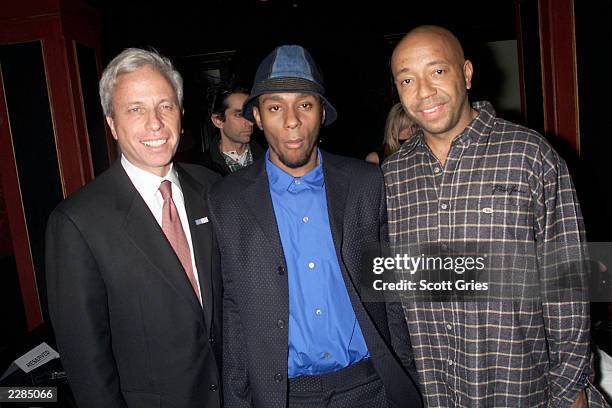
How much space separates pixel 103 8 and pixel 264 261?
16.9ft

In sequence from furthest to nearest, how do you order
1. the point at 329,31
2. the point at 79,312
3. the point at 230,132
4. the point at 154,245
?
the point at 329,31, the point at 230,132, the point at 154,245, the point at 79,312

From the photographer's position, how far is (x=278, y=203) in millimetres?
1818

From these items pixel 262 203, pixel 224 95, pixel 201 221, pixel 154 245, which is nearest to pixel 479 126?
pixel 262 203

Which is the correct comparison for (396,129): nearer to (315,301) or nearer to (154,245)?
(315,301)

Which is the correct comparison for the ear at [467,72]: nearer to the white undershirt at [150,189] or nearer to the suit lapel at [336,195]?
the suit lapel at [336,195]

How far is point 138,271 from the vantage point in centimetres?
162

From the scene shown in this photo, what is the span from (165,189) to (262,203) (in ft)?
1.23

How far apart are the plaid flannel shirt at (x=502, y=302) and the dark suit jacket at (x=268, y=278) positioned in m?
0.17

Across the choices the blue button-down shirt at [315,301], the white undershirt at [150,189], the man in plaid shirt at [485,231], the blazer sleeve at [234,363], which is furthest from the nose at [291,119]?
the blazer sleeve at [234,363]

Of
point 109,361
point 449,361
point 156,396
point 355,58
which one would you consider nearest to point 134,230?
point 109,361

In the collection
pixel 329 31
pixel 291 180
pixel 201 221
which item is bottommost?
pixel 201 221

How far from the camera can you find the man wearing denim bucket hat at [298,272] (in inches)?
67.6

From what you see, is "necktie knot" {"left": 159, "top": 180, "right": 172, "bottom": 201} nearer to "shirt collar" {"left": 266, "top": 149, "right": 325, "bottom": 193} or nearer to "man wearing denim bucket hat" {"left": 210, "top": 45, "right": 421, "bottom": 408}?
"man wearing denim bucket hat" {"left": 210, "top": 45, "right": 421, "bottom": 408}

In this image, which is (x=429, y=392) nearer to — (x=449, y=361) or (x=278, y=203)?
(x=449, y=361)
